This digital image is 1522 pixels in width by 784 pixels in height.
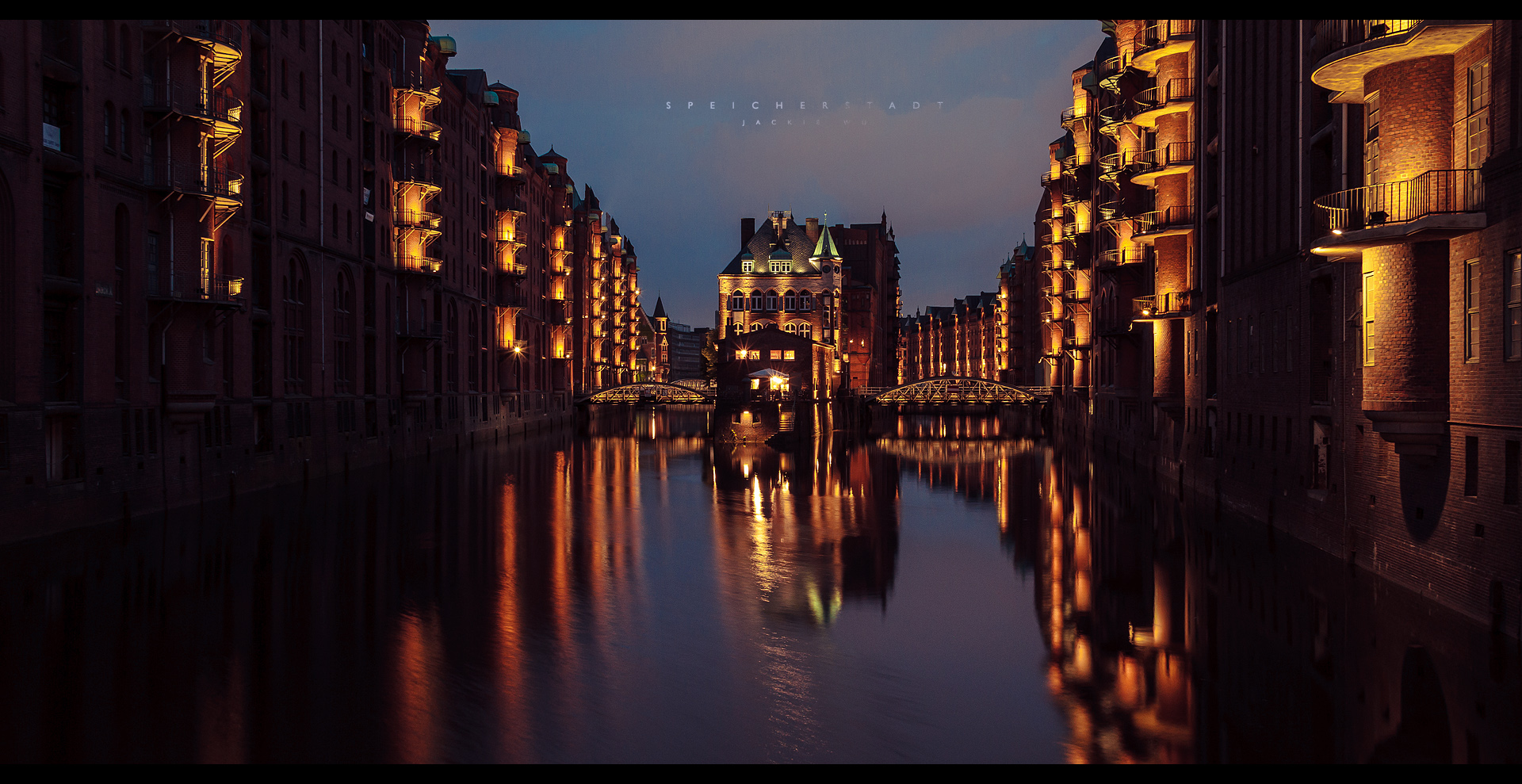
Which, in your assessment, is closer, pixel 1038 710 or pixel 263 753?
pixel 263 753

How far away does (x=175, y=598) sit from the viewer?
2230 centimetres

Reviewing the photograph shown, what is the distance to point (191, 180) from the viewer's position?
35.8 metres

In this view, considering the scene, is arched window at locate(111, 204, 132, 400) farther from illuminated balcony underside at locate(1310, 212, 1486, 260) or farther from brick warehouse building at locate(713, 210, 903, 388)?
brick warehouse building at locate(713, 210, 903, 388)

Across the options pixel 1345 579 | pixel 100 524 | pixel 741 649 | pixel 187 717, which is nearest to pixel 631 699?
pixel 741 649

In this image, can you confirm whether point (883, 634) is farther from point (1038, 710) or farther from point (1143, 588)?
point (1143, 588)

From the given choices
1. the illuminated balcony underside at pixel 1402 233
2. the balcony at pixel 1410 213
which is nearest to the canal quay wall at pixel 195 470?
the illuminated balcony underside at pixel 1402 233

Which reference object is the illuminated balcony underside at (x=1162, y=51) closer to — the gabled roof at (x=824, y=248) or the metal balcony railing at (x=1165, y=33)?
Answer: the metal balcony railing at (x=1165, y=33)

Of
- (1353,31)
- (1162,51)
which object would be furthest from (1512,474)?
(1162,51)

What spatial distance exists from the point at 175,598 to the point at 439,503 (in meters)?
18.0

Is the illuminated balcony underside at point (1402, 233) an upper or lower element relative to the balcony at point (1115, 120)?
lower

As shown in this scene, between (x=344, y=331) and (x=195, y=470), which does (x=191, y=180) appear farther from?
(x=344, y=331)

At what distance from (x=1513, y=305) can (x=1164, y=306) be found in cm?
2748

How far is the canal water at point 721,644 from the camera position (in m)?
13.9

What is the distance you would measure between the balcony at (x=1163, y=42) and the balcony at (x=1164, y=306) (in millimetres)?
9700
